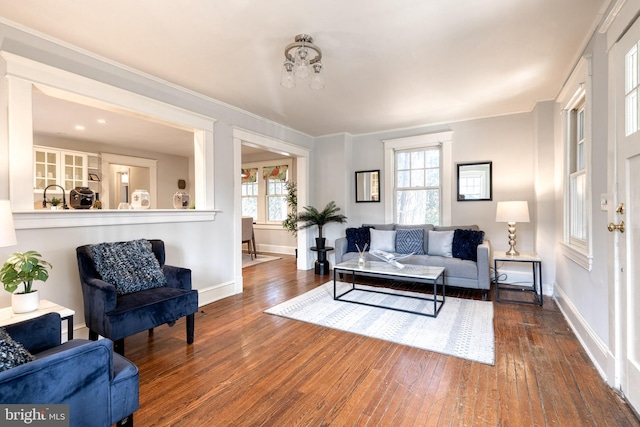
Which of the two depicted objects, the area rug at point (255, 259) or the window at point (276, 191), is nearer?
the area rug at point (255, 259)

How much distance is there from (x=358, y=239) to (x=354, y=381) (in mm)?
2988

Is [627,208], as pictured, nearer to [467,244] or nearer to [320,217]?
[467,244]

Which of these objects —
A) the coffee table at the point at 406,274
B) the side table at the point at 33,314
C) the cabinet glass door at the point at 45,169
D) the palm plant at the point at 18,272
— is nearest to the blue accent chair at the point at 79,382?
the side table at the point at 33,314

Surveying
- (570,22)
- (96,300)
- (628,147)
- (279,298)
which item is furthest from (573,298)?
(96,300)

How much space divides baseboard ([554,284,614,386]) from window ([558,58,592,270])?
49cm

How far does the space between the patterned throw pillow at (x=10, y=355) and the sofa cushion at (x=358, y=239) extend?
160 inches

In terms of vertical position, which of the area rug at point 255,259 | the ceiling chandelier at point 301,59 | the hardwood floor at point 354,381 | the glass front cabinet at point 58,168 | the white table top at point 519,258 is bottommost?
the hardwood floor at point 354,381

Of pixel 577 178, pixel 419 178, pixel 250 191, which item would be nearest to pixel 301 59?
pixel 577 178

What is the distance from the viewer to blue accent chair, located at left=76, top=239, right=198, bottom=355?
2096mm

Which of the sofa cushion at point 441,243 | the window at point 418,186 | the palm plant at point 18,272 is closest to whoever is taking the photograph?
the palm plant at point 18,272

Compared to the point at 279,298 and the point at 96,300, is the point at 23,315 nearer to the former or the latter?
the point at 96,300

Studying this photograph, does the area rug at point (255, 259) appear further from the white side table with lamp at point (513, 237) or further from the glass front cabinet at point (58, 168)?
the white side table with lamp at point (513, 237)

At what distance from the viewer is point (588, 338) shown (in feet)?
7.70

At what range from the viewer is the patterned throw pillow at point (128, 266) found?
2.43m
